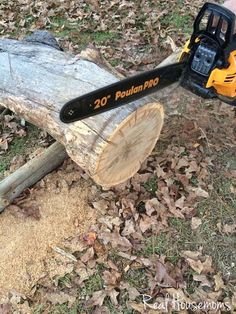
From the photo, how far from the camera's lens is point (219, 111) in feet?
14.8

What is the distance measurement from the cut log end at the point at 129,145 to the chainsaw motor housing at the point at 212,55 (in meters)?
0.35

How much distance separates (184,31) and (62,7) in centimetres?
187

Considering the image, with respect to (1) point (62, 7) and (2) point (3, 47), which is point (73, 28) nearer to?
(1) point (62, 7)

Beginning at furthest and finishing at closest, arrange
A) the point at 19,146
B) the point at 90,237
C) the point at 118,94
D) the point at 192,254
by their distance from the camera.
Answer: the point at 19,146, the point at 90,237, the point at 192,254, the point at 118,94

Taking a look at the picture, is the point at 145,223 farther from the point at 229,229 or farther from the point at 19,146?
the point at 19,146

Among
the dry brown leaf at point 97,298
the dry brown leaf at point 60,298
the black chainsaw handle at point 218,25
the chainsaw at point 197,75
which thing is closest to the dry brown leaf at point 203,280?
the dry brown leaf at point 97,298

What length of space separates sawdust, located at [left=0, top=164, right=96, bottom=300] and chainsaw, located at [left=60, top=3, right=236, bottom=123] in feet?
3.68

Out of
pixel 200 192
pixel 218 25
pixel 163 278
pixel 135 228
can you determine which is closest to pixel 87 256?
pixel 135 228

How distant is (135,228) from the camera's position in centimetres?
354

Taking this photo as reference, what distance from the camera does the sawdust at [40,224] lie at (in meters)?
3.33

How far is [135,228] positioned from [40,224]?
796mm

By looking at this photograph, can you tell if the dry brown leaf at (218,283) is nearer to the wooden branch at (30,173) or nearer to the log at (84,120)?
the log at (84,120)

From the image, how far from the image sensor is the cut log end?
3.01 m
